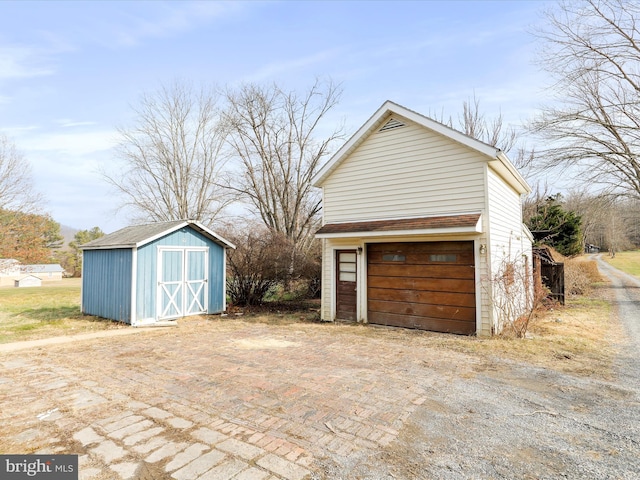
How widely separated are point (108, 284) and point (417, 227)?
32.1ft

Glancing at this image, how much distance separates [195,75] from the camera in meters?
23.1

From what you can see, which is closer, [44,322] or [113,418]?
[113,418]

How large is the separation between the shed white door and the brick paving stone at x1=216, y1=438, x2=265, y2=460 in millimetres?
8230

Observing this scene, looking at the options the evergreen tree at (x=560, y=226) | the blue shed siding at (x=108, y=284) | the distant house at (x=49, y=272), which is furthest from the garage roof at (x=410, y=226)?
the distant house at (x=49, y=272)

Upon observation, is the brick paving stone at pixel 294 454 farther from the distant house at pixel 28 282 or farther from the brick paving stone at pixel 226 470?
the distant house at pixel 28 282

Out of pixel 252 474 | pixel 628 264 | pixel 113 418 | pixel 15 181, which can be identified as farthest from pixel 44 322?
pixel 628 264

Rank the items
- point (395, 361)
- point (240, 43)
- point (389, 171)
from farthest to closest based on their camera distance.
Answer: point (240, 43) < point (389, 171) < point (395, 361)

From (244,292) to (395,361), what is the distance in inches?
331

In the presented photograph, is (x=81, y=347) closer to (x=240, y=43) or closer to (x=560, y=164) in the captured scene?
(x=240, y=43)

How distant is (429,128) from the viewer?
8.45 meters

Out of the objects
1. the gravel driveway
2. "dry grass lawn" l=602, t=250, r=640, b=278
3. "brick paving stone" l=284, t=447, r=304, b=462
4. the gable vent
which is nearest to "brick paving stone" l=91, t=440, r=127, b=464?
the gravel driveway

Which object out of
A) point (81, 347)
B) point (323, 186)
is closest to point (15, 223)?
point (81, 347)

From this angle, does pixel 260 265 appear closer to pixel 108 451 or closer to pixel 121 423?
pixel 121 423

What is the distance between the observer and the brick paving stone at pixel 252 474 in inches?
102
